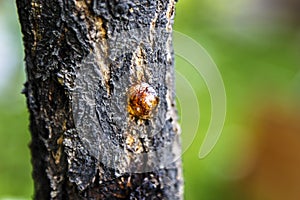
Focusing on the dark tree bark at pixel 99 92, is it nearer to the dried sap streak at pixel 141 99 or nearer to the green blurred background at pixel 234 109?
the dried sap streak at pixel 141 99

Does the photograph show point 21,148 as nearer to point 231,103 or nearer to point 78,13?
point 231,103

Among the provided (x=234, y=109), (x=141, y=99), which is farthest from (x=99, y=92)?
(x=234, y=109)

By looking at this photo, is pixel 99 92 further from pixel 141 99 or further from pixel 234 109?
pixel 234 109

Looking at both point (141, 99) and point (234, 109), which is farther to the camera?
point (234, 109)

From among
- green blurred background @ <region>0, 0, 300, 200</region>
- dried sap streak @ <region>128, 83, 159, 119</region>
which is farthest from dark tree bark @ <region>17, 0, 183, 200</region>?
green blurred background @ <region>0, 0, 300, 200</region>

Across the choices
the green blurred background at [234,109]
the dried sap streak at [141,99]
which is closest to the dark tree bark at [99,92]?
the dried sap streak at [141,99]

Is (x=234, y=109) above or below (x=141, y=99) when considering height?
above
